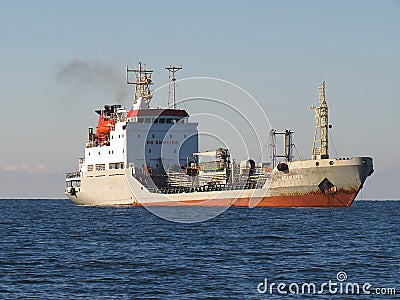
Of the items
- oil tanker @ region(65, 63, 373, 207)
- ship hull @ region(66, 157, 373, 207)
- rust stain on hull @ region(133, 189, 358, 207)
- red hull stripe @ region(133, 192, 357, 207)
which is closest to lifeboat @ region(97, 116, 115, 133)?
oil tanker @ region(65, 63, 373, 207)

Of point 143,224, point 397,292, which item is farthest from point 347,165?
point 397,292

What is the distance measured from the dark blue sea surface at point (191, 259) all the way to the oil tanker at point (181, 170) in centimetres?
1294

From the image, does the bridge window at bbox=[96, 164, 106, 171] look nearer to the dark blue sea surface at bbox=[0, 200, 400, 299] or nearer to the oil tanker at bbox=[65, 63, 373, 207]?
the oil tanker at bbox=[65, 63, 373, 207]

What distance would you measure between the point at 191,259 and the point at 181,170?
43584 mm

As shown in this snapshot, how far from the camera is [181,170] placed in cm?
7162

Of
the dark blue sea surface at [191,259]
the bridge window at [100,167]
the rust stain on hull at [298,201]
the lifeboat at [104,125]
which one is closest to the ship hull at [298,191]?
the rust stain on hull at [298,201]

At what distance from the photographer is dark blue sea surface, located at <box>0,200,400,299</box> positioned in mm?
22328

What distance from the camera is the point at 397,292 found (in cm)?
2144

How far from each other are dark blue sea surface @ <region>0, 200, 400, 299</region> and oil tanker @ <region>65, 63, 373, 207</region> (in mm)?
12936

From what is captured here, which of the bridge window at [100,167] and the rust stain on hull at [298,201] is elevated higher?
the bridge window at [100,167]

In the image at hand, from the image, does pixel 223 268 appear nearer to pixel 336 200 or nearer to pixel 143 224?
pixel 143 224

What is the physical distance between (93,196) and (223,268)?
54.4m

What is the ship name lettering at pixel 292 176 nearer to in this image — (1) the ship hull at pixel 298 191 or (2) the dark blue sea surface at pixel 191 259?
(1) the ship hull at pixel 298 191

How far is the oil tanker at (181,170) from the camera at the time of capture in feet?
189
